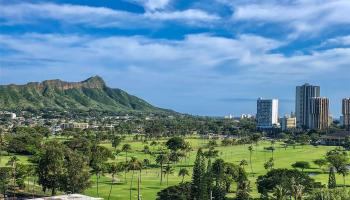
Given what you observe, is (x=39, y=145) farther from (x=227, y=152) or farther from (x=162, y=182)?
(x=227, y=152)

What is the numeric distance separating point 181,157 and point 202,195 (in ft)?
256

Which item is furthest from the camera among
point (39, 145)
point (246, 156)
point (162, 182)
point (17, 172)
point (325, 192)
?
point (246, 156)

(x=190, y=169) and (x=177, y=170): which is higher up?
(x=190, y=169)

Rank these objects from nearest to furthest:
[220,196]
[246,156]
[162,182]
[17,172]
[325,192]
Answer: [325,192], [220,196], [17,172], [162,182], [246,156]

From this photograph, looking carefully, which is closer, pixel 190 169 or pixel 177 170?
pixel 177 170

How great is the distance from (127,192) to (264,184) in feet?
77.8

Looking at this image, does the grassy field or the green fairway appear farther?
the green fairway

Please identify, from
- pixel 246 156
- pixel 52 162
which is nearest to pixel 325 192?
pixel 52 162

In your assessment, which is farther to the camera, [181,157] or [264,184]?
[181,157]

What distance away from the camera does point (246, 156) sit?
538ft

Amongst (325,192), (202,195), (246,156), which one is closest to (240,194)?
(202,195)

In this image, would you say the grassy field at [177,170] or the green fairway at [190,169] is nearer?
the grassy field at [177,170]

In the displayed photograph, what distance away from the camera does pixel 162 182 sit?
105750 mm

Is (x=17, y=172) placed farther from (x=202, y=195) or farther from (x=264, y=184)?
(x=264, y=184)
